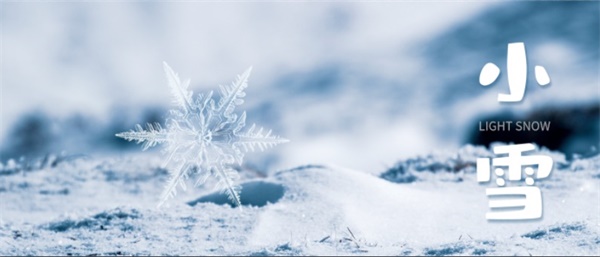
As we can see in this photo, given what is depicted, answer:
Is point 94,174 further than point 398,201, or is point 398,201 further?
point 94,174

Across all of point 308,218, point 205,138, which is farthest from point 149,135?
point 308,218

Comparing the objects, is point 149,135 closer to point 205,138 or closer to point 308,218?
point 205,138

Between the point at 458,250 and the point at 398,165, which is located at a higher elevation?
the point at 398,165

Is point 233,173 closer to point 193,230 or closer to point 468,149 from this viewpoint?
point 193,230

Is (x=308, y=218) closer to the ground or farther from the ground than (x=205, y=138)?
closer to the ground

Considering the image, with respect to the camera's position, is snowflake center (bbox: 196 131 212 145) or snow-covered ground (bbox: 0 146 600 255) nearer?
snow-covered ground (bbox: 0 146 600 255)

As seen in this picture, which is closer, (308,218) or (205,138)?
(205,138)

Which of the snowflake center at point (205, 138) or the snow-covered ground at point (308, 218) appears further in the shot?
the snowflake center at point (205, 138)

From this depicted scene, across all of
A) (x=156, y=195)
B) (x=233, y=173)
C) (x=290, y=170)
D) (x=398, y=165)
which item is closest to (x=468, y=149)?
(x=398, y=165)
